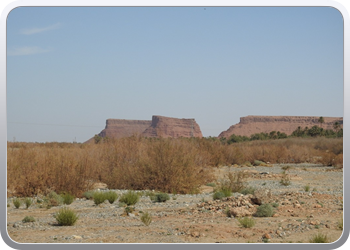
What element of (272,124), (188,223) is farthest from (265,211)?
(272,124)

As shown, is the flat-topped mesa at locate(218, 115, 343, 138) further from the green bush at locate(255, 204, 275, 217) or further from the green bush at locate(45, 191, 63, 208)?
the green bush at locate(255, 204, 275, 217)

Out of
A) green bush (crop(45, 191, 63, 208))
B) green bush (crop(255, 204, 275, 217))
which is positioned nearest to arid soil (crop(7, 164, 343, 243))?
green bush (crop(255, 204, 275, 217))

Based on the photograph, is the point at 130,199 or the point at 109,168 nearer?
the point at 130,199

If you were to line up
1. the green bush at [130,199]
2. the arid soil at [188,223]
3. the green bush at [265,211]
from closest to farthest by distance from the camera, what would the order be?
the arid soil at [188,223], the green bush at [265,211], the green bush at [130,199]

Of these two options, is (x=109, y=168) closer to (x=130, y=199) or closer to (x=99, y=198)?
(x=99, y=198)

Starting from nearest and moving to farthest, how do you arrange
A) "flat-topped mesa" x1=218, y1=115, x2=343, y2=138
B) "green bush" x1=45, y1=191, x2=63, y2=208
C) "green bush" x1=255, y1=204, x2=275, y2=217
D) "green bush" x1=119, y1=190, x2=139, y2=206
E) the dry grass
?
"green bush" x1=255, y1=204, x2=275, y2=217 → "green bush" x1=119, y1=190, x2=139, y2=206 → "green bush" x1=45, y1=191, x2=63, y2=208 → the dry grass → "flat-topped mesa" x1=218, y1=115, x2=343, y2=138

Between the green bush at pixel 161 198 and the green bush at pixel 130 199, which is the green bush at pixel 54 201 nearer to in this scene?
the green bush at pixel 130 199

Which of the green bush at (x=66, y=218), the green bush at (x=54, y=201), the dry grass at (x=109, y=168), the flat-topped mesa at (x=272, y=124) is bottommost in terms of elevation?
the green bush at (x=54, y=201)

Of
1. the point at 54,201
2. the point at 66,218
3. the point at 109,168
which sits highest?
the point at 109,168

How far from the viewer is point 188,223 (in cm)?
1270

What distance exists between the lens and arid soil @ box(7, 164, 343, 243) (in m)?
10.9

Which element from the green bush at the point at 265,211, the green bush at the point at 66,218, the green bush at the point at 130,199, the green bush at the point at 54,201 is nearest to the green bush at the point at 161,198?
the green bush at the point at 130,199

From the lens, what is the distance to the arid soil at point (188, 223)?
1087 cm

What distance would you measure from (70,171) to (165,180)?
436 cm
